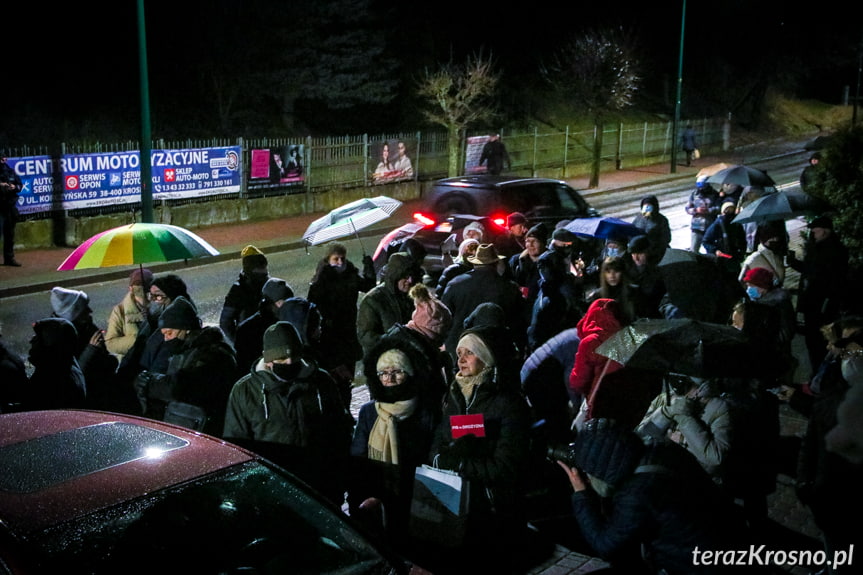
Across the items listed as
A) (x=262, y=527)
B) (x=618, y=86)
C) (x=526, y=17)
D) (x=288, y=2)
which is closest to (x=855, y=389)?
(x=262, y=527)

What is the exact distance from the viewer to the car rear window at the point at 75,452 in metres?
3.83

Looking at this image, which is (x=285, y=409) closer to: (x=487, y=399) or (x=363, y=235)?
(x=487, y=399)

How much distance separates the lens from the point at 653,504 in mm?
3998

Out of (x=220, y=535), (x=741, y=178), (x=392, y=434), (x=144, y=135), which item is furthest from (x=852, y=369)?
(x=144, y=135)

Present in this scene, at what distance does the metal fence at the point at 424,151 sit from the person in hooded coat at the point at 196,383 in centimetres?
1361

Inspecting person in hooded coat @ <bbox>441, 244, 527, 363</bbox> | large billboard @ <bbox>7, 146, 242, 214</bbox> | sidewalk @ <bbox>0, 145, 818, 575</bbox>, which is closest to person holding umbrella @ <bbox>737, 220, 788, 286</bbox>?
sidewalk @ <bbox>0, 145, 818, 575</bbox>

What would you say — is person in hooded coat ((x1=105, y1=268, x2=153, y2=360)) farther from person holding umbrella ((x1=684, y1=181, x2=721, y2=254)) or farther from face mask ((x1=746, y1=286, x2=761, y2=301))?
person holding umbrella ((x1=684, y1=181, x2=721, y2=254))

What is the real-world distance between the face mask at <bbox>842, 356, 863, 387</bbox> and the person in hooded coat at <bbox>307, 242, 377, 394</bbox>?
155 inches

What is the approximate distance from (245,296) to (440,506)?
11.3 ft

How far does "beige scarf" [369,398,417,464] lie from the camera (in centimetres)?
545

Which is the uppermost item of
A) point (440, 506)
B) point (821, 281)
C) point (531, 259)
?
point (531, 259)

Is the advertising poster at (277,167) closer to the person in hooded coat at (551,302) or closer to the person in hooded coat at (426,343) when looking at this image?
the person in hooded coat at (551,302)

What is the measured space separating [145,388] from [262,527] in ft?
7.93

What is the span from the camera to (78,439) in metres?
4.25
